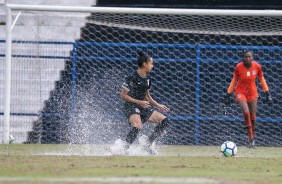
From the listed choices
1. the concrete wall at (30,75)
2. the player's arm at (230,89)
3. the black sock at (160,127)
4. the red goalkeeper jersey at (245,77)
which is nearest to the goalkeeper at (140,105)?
the black sock at (160,127)

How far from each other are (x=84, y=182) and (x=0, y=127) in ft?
40.4

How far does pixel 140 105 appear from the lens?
48.6 feet

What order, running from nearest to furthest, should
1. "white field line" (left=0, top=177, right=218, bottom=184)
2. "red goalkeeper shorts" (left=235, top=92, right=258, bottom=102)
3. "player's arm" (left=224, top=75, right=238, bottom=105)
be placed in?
"white field line" (left=0, top=177, right=218, bottom=184)
"player's arm" (left=224, top=75, right=238, bottom=105)
"red goalkeeper shorts" (left=235, top=92, right=258, bottom=102)

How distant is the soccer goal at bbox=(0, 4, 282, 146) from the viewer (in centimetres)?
2062

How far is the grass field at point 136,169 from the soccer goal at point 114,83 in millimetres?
6667

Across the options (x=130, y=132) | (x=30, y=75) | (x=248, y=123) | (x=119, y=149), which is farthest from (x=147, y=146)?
(x=30, y=75)

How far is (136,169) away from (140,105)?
3.65m

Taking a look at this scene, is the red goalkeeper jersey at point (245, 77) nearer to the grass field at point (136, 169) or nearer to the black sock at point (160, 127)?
the black sock at point (160, 127)

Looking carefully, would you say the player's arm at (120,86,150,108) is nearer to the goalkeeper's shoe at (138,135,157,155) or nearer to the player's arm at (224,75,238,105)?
the goalkeeper's shoe at (138,135,157,155)

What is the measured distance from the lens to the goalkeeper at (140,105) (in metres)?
14.9

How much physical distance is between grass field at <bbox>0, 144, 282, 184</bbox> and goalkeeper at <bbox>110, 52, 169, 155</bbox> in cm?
117

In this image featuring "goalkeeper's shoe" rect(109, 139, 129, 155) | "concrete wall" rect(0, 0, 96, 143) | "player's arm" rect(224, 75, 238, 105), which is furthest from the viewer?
"concrete wall" rect(0, 0, 96, 143)

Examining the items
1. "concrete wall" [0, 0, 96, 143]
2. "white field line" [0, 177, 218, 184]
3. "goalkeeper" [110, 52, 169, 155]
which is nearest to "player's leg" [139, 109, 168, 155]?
"goalkeeper" [110, 52, 169, 155]

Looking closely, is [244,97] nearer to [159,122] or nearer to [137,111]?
[159,122]
